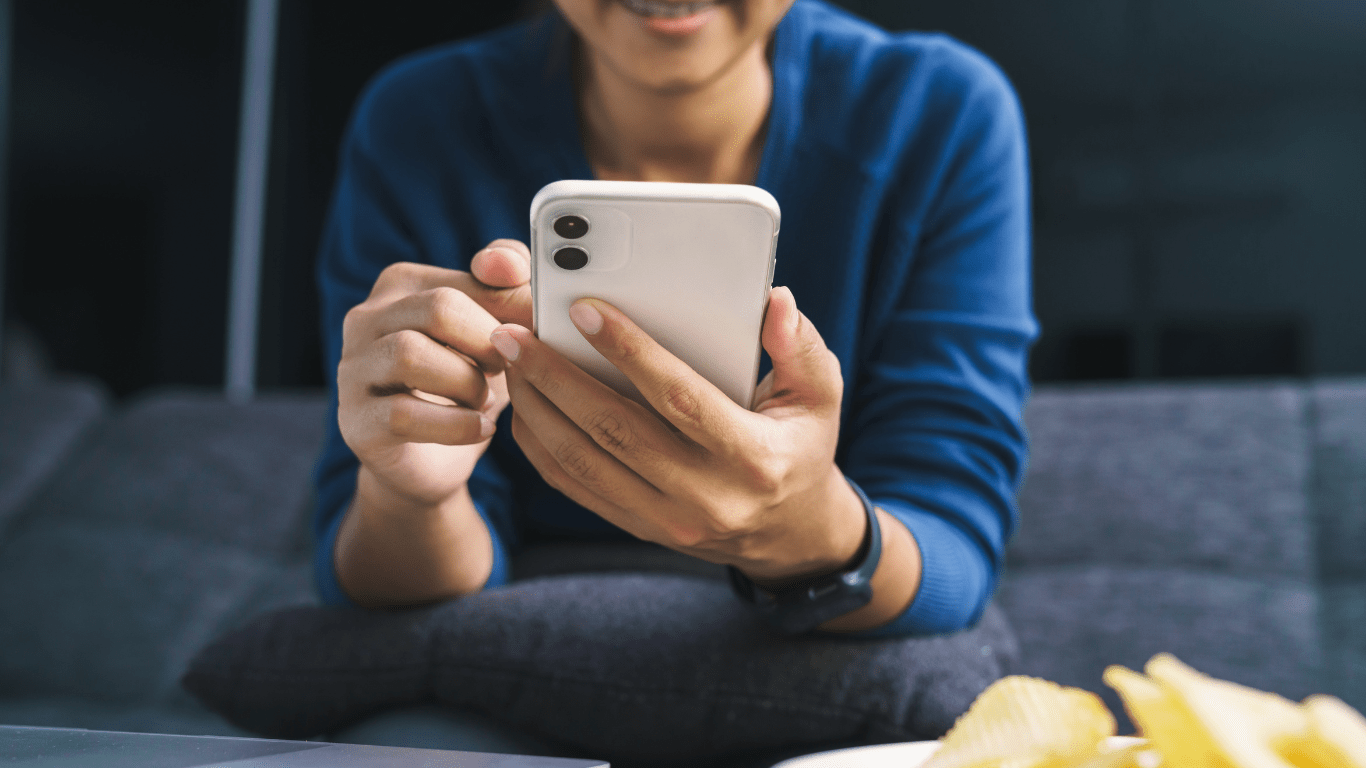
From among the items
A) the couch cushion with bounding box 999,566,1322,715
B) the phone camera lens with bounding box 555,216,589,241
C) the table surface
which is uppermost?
the phone camera lens with bounding box 555,216,589,241

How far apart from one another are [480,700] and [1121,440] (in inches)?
27.7

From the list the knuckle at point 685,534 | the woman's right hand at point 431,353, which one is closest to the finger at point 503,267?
the woman's right hand at point 431,353

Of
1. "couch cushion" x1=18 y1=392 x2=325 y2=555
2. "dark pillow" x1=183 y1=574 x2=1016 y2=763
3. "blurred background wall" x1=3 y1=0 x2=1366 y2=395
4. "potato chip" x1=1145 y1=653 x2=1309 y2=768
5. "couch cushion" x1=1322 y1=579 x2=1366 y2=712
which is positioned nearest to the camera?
"potato chip" x1=1145 y1=653 x2=1309 y2=768

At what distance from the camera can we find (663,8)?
38cm

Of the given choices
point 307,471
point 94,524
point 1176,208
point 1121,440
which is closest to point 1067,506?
point 1121,440

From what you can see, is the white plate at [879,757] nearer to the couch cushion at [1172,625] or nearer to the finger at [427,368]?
the finger at [427,368]

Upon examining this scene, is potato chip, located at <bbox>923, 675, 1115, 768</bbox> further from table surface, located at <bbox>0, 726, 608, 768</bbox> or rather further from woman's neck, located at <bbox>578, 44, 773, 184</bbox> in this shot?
woman's neck, located at <bbox>578, 44, 773, 184</bbox>

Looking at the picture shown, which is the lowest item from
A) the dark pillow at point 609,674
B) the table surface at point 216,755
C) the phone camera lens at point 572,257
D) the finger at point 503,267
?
the dark pillow at point 609,674

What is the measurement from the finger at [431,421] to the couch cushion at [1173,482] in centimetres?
70

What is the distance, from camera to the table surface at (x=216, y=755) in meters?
0.23

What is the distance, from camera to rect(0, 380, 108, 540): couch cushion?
1090mm

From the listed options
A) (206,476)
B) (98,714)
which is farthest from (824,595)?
(206,476)

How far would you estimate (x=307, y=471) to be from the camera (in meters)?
1.06

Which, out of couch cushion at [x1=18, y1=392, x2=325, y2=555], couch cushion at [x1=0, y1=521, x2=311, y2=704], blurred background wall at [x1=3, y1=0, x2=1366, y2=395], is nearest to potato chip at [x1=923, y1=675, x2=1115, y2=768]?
couch cushion at [x1=0, y1=521, x2=311, y2=704]
